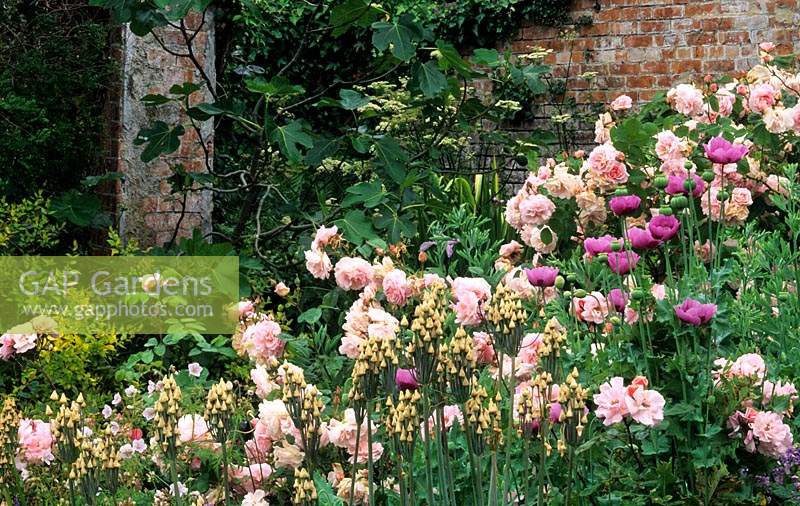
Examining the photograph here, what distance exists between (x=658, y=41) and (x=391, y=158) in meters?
4.53

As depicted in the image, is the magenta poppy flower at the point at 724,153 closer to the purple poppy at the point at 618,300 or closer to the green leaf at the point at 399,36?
the purple poppy at the point at 618,300

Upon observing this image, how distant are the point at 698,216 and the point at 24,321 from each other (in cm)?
228

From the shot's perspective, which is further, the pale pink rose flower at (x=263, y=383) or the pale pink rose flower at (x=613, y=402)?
the pale pink rose flower at (x=263, y=383)

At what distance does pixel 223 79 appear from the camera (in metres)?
4.73

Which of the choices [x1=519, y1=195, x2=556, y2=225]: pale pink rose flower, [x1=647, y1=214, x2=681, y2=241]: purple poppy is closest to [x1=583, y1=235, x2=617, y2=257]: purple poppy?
[x1=647, y1=214, x2=681, y2=241]: purple poppy

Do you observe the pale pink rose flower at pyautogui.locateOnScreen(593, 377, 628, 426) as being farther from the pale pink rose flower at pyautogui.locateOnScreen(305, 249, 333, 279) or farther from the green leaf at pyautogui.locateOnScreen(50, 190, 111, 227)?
the green leaf at pyautogui.locateOnScreen(50, 190, 111, 227)

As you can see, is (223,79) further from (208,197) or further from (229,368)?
(229,368)

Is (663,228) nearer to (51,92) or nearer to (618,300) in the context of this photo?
(618,300)

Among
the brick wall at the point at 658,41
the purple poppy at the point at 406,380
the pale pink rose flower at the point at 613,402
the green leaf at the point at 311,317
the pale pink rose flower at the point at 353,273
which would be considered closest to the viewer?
the purple poppy at the point at 406,380

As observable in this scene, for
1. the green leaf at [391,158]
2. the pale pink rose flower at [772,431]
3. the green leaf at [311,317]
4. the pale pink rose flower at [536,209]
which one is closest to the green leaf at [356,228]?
the green leaf at [391,158]

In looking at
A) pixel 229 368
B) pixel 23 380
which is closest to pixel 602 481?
pixel 229 368

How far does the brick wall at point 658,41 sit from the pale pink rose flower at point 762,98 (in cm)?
383

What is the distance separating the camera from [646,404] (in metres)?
1.84

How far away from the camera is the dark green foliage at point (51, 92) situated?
13.0 feet
